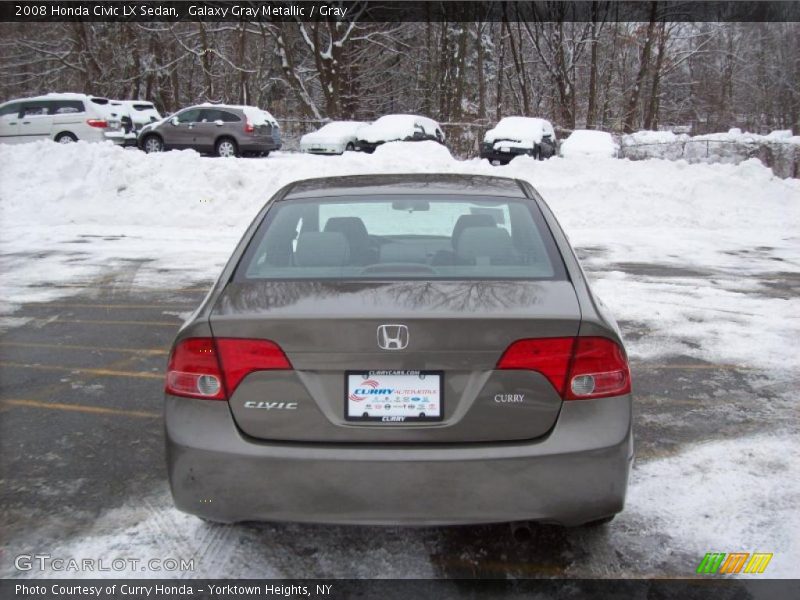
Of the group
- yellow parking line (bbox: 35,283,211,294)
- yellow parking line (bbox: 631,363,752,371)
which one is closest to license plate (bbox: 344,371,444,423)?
yellow parking line (bbox: 631,363,752,371)

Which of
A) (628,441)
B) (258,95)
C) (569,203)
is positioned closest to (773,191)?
(569,203)

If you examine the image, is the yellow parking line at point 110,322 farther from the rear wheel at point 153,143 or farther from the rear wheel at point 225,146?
the rear wheel at point 153,143

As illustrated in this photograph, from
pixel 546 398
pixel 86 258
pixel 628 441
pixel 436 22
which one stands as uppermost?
pixel 436 22

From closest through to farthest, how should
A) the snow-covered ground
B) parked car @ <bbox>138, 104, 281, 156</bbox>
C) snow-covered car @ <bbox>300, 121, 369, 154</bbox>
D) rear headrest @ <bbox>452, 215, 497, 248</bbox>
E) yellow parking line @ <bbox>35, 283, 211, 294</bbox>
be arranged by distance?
1. the snow-covered ground
2. rear headrest @ <bbox>452, 215, 497, 248</bbox>
3. yellow parking line @ <bbox>35, 283, 211, 294</bbox>
4. parked car @ <bbox>138, 104, 281, 156</bbox>
5. snow-covered car @ <bbox>300, 121, 369, 154</bbox>

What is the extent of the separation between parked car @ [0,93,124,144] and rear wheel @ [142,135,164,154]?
4.02ft

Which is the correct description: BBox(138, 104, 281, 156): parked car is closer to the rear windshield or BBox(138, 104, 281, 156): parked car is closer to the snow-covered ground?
the snow-covered ground

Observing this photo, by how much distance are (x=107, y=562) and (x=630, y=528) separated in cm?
223

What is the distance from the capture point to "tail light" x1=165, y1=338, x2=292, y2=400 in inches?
103

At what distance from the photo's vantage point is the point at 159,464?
389cm

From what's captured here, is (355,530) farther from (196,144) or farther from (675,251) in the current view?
(196,144)

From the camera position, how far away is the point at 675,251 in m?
11.1

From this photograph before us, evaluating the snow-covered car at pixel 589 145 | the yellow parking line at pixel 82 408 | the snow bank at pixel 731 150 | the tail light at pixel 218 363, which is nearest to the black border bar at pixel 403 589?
the tail light at pixel 218 363

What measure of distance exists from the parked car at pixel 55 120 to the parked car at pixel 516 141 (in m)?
11.8

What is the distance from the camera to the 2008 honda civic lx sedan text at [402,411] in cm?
254
